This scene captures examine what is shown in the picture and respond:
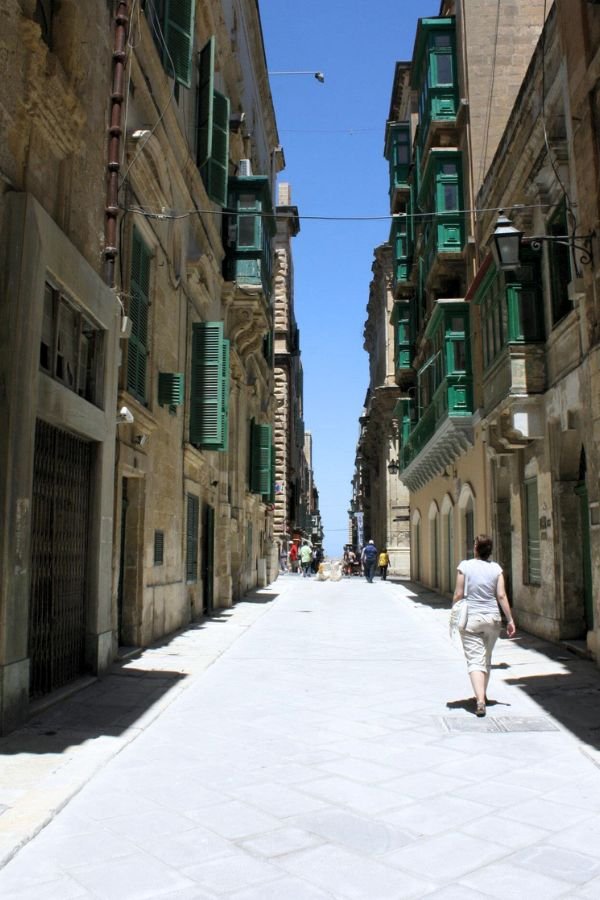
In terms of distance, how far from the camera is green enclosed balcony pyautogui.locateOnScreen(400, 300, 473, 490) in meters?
18.2

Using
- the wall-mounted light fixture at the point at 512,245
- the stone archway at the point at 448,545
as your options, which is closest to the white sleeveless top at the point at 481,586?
the wall-mounted light fixture at the point at 512,245

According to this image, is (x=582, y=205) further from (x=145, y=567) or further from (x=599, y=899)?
(x=599, y=899)

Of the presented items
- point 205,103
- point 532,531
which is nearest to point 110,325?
point 205,103

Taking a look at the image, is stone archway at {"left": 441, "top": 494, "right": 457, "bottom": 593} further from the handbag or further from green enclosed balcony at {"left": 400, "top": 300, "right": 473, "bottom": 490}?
the handbag

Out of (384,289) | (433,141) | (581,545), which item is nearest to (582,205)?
(581,545)

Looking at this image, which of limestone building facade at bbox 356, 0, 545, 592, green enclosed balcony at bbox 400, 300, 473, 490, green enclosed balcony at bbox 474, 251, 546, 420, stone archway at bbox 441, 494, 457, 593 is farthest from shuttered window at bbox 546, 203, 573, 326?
stone archway at bbox 441, 494, 457, 593

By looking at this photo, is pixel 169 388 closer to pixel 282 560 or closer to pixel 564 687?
pixel 564 687

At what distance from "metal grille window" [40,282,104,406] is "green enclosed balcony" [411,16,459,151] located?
1446cm

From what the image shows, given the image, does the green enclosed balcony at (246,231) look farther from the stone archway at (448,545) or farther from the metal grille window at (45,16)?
the metal grille window at (45,16)

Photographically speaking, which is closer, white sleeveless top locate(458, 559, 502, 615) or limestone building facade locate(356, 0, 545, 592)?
white sleeveless top locate(458, 559, 502, 615)

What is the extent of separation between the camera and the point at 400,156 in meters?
31.5

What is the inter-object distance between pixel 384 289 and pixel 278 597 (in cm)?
2544

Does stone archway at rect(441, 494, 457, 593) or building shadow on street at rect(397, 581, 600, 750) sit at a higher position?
stone archway at rect(441, 494, 457, 593)

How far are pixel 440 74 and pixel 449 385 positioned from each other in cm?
820
